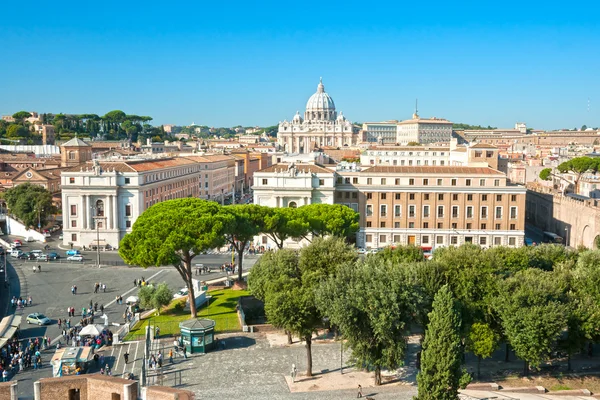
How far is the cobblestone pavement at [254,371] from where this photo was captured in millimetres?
27453

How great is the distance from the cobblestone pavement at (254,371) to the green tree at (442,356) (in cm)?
315

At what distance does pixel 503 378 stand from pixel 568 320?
163 inches

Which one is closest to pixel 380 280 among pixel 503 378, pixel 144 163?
Result: pixel 503 378

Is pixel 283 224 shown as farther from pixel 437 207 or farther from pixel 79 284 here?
pixel 437 207

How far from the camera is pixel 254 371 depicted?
30266 mm

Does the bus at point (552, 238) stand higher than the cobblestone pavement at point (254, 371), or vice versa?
the bus at point (552, 238)

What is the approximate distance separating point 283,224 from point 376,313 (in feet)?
81.0

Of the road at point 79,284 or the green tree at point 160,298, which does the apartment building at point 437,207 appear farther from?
the green tree at point 160,298

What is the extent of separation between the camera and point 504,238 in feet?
210

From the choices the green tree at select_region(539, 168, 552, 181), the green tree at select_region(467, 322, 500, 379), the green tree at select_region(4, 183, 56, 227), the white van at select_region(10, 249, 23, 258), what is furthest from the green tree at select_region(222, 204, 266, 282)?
the green tree at select_region(539, 168, 552, 181)

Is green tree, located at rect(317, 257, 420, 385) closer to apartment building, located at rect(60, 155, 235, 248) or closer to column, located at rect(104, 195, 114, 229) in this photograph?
apartment building, located at rect(60, 155, 235, 248)

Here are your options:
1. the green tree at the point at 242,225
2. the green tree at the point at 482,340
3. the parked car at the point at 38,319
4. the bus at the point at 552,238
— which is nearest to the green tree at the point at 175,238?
the green tree at the point at 242,225

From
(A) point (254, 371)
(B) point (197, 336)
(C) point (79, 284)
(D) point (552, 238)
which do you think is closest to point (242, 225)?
(B) point (197, 336)

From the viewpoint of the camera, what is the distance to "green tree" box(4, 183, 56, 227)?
68.8 m
